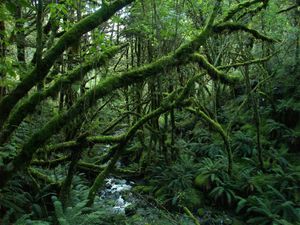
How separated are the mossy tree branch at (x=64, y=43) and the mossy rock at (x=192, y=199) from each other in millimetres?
6359

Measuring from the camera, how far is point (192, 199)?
9688 mm

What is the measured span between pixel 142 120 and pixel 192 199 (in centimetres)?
413

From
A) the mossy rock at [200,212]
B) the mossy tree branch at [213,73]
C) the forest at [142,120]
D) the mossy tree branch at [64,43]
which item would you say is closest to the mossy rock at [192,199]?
the forest at [142,120]

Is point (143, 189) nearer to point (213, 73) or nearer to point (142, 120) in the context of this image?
point (142, 120)

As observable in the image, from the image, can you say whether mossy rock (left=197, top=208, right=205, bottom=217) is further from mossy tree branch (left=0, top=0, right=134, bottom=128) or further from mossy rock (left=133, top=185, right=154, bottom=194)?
mossy tree branch (left=0, top=0, right=134, bottom=128)

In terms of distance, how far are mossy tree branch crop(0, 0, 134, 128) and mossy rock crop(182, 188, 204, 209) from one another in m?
6.36

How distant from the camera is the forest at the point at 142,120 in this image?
525cm

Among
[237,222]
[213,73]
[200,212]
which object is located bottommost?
[237,222]

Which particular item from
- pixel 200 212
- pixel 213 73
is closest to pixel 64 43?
pixel 213 73

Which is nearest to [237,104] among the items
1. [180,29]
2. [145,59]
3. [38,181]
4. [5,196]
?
[145,59]

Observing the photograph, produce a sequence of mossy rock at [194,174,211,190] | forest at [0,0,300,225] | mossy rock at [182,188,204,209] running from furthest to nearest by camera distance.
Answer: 1. mossy rock at [194,174,211,190]
2. mossy rock at [182,188,204,209]
3. forest at [0,0,300,225]

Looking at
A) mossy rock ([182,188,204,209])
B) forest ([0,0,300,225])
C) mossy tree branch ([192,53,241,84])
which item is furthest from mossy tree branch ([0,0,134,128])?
mossy rock ([182,188,204,209])

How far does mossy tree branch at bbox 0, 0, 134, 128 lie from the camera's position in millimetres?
4676

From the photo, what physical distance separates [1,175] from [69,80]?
2.13 m
